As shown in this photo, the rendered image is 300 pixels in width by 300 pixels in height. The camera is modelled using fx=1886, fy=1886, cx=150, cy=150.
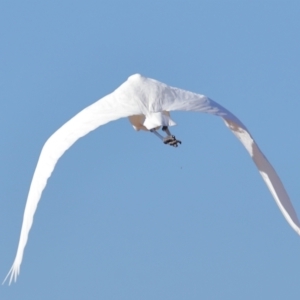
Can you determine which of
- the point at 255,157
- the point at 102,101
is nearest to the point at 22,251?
the point at 102,101

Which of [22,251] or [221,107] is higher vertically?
[221,107]

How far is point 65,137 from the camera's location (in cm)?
5766

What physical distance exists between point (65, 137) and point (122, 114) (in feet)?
7.79

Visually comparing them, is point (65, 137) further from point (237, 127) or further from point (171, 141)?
point (237, 127)

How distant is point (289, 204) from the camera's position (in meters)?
63.7

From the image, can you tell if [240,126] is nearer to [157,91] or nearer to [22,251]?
[157,91]

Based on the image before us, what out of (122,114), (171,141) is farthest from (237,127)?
(122,114)

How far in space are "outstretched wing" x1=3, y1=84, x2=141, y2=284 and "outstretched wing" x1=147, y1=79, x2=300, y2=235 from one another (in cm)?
113

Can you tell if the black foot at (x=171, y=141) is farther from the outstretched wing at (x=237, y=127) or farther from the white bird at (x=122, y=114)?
the outstretched wing at (x=237, y=127)

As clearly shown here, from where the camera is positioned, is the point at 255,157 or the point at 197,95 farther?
the point at 255,157

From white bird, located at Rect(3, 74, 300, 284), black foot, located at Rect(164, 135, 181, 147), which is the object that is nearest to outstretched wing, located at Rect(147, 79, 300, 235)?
white bird, located at Rect(3, 74, 300, 284)

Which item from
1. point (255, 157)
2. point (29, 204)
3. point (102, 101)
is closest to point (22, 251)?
point (29, 204)

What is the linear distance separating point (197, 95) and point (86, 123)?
3.73 meters

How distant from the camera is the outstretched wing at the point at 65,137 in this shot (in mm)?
56438
